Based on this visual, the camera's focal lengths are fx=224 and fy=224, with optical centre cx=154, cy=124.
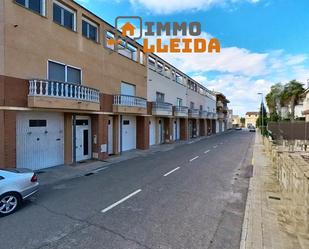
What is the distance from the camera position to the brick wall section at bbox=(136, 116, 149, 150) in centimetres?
2109

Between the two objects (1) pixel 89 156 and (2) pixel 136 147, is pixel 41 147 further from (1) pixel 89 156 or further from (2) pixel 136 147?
(2) pixel 136 147

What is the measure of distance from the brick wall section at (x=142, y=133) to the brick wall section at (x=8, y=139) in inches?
486

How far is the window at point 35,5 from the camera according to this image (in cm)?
1052

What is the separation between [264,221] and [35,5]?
13108 millimetres

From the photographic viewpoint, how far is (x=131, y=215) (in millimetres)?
5844

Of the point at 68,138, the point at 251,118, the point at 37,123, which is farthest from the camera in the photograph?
the point at 251,118

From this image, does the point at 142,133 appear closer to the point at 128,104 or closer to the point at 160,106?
the point at 160,106

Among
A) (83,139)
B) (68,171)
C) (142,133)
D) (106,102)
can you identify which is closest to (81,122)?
(83,139)

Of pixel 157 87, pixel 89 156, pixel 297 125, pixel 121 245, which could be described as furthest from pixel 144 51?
pixel 121 245

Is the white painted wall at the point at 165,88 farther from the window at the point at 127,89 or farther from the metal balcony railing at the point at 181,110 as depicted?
the window at the point at 127,89

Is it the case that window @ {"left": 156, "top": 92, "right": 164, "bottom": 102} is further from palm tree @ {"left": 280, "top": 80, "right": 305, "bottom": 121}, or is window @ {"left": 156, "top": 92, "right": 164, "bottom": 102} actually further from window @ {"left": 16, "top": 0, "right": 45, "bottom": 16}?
palm tree @ {"left": 280, "top": 80, "right": 305, "bottom": 121}

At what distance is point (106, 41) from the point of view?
52.9 feet

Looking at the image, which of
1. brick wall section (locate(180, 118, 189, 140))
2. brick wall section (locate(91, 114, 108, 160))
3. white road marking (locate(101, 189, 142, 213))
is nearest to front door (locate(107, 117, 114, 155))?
brick wall section (locate(91, 114, 108, 160))

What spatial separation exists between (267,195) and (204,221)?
3.24 m
